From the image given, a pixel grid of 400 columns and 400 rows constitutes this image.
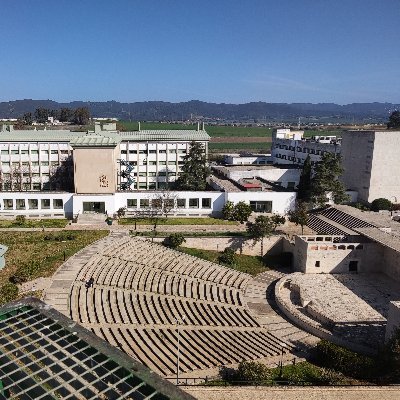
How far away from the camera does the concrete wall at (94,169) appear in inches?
1999

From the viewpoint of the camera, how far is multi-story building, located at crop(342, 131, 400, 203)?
195ft

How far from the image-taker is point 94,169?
51.0 metres

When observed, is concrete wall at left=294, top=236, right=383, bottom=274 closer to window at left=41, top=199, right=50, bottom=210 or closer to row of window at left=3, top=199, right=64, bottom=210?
row of window at left=3, top=199, right=64, bottom=210

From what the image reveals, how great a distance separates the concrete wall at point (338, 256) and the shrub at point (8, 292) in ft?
89.5

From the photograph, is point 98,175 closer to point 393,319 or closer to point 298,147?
point 393,319

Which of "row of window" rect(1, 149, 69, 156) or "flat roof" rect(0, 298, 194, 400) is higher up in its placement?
"row of window" rect(1, 149, 69, 156)

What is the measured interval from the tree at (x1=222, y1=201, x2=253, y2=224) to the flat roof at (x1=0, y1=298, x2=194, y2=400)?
35.8 metres

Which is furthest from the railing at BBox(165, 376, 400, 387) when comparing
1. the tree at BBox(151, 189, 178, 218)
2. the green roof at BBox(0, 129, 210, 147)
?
the green roof at BBox(0, 129, 210, 147)

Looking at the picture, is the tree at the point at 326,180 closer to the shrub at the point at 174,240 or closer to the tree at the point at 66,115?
the shrub at the point at 174,240

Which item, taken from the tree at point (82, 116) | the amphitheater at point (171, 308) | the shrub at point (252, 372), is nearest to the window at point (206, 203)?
the amphitheater at point (171, 308)

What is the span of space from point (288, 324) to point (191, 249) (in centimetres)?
1563

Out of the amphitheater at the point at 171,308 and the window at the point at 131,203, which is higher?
the window at the point at 131,203

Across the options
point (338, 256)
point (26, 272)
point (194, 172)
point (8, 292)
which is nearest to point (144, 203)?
point (194, 172)

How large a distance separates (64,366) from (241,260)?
1287 inches
